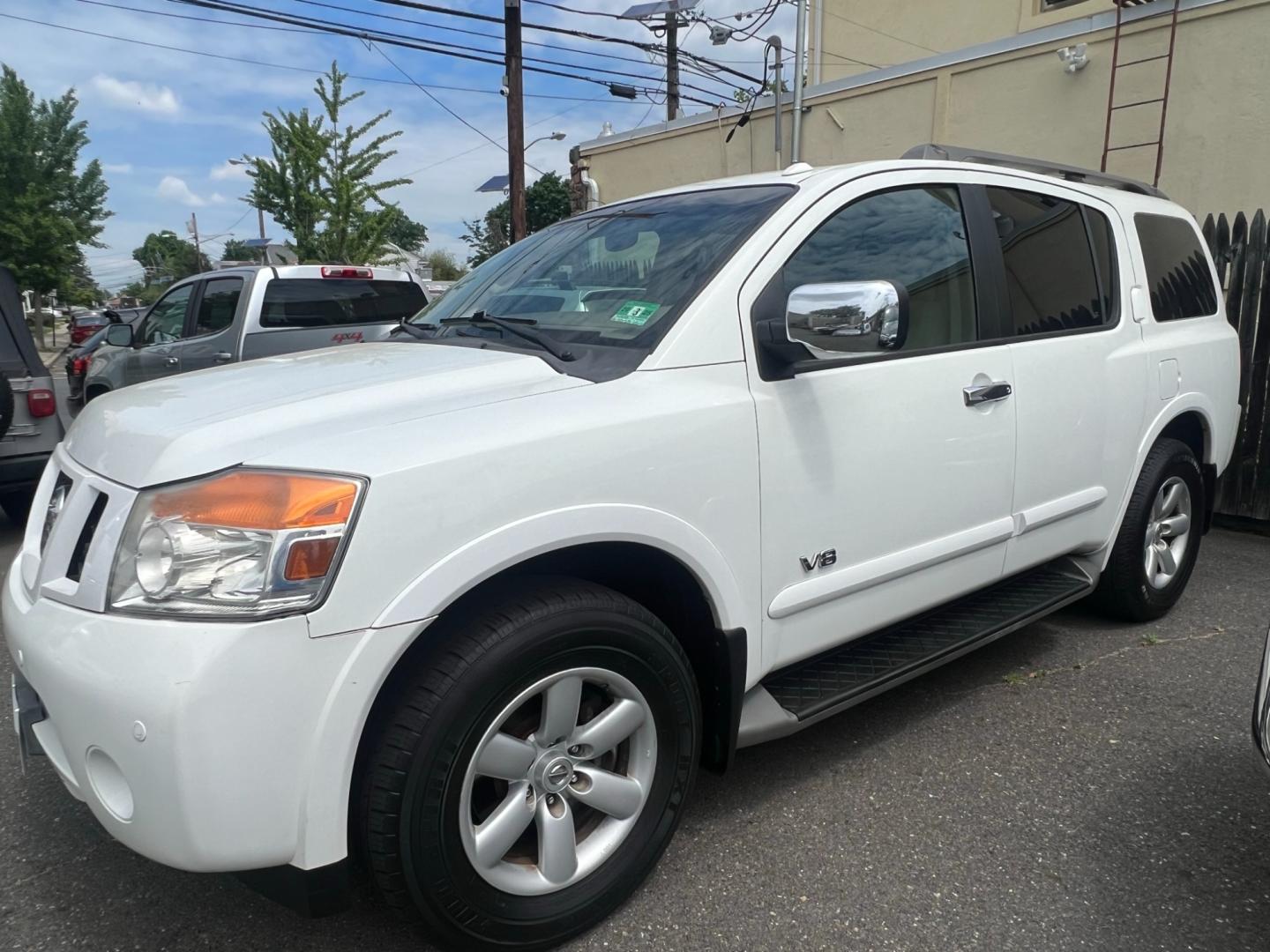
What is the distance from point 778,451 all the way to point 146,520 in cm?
145

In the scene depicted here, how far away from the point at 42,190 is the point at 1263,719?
33.8 metres

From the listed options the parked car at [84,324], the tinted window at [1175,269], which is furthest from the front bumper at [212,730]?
the parked car at [84,324]

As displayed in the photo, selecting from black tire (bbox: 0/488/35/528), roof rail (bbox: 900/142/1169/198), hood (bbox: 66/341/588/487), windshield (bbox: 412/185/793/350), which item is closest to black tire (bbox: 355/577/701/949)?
hood (bbox: 66/341/588/487)

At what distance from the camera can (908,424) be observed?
2.67 metres

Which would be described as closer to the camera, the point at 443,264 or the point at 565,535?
the point at 565,535

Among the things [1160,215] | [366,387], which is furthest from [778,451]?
[1160,215]

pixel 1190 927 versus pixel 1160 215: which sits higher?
pixel 1160 215

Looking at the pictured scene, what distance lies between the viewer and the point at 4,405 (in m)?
5.08

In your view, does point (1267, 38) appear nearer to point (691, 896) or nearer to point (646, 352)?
point (646, 352)

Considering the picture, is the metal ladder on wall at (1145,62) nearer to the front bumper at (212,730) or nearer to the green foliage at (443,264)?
the front bumper at (212,730)

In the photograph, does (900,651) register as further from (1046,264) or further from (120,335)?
(120,335)

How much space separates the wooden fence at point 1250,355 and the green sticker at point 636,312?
5.03 meters

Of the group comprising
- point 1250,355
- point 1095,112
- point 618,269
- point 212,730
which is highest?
point 1095,112

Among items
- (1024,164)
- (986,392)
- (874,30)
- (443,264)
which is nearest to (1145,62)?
(874,30)
